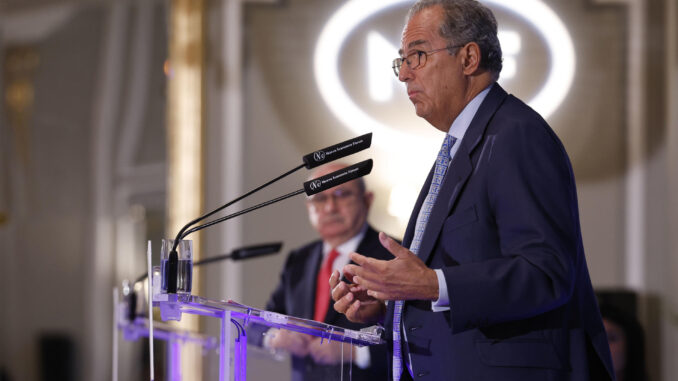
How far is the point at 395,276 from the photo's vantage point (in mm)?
1329

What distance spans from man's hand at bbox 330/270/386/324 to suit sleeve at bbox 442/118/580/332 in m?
0.32

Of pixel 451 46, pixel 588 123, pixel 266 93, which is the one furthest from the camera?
pixel 266 93

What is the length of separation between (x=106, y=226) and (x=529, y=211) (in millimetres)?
3790

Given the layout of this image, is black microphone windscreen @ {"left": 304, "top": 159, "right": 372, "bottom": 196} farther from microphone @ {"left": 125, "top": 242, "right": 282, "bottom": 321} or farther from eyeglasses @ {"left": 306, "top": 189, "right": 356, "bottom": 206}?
eyeglasses @ {"left": 306, "top": 189, "right": 356, "bottom": 206}

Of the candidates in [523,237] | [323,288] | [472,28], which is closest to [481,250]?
[523,237]

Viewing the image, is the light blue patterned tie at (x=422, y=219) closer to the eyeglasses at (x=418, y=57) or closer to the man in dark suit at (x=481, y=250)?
the man in dark suit at (x=481, y=250)

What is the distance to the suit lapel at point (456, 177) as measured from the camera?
1.53 metres

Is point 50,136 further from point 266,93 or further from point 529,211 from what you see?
point 529,211

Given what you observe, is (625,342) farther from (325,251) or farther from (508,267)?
(508,267)

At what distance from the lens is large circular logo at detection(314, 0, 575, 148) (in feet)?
12.9

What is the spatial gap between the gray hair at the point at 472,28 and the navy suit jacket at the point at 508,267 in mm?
156

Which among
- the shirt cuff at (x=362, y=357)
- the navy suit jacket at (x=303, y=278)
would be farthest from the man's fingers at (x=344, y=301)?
the navy suit jacket at (x=303, y=278)

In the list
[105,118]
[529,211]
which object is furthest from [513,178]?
[105,118]

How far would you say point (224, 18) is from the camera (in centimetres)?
433
